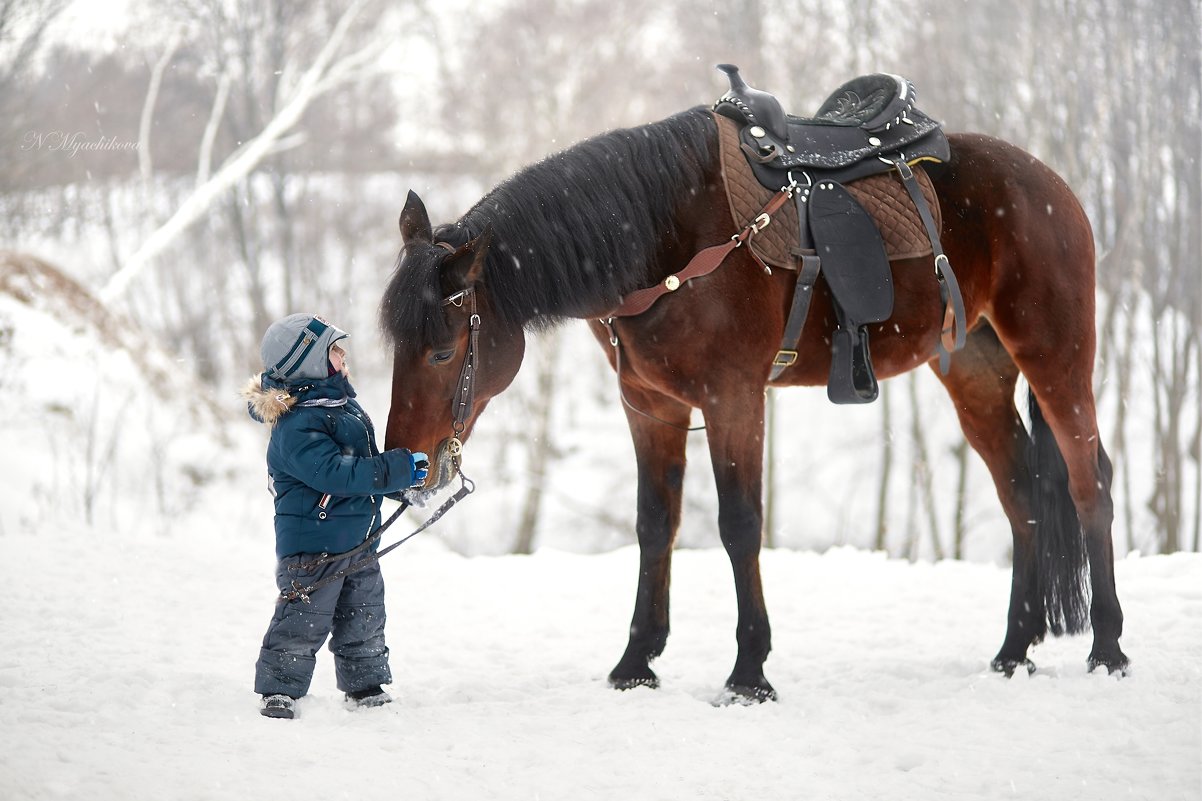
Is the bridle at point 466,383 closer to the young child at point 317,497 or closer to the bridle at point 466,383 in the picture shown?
the bridle at point 466,383

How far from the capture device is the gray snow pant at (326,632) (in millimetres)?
3129

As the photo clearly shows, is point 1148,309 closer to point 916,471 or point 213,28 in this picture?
point 916,471

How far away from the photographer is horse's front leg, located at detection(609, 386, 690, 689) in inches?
151

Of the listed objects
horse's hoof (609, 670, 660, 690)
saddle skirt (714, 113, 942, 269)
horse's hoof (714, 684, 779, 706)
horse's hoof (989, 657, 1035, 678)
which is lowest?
horse's hoof (609, 670, 660, 690)

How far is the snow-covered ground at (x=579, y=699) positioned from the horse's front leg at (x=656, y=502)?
0.27m

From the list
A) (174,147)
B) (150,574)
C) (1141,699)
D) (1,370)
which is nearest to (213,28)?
(174,147)

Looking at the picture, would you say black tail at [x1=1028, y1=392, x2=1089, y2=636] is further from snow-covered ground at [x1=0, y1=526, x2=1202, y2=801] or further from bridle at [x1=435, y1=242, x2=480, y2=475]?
bridle at [x1=435, y1=242, x2=480, y2=475]

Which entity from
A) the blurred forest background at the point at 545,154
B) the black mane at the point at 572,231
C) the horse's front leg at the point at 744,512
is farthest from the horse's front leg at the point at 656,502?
the blurred forest background at the point at 545,154

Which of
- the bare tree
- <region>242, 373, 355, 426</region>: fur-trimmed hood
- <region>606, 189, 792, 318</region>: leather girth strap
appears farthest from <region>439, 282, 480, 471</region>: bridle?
the bare tree

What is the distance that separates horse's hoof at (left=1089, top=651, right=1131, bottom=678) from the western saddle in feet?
4.38

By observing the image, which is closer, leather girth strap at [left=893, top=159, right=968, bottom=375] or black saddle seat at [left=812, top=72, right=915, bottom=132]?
leather girth strap at [left=893, top=159, right=968, bottom=375]

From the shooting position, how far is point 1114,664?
3.65 metres

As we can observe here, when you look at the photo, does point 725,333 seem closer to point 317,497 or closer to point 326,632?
point 317,497

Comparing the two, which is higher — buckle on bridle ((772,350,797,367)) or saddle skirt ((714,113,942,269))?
saddle skirt ((714,113,942,269))
